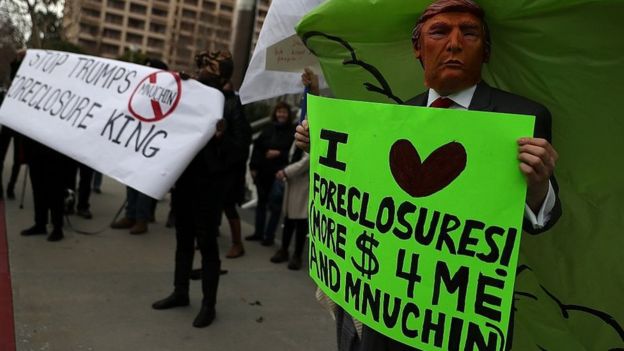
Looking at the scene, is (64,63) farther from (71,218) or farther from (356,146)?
(356,146)

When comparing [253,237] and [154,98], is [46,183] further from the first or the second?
[253,237]

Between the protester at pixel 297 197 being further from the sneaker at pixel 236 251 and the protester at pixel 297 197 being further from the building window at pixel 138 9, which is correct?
the building window at pixel 138 9

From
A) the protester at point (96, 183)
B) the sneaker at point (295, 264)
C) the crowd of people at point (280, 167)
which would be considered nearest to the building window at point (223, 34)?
the protester at point (96, 183)

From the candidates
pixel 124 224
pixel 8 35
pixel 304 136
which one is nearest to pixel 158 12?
pixel 8 35

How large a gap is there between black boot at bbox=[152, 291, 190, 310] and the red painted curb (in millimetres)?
884

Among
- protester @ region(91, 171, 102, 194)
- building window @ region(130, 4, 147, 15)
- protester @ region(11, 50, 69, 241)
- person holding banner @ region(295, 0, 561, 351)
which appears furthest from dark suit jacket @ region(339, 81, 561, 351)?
building window @ region(130, 4, 147, 15)

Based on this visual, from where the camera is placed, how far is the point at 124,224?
6.03m

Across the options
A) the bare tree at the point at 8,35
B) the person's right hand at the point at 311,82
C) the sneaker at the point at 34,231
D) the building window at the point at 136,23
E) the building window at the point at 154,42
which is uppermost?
the building window at the point at 136,23

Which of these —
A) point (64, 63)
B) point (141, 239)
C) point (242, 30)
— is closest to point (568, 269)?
point (64, 63)

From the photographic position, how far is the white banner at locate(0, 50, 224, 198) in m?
3.33

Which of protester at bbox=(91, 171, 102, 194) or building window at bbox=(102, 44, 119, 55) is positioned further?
building window at bbox=(102, 44, 119, 55)

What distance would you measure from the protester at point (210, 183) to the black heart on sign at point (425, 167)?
2.12 meters

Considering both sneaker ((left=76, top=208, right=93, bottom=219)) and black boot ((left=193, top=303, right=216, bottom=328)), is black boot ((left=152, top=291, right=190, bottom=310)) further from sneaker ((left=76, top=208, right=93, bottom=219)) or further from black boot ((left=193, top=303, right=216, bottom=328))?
sneaker ((left=76, top=208, right=93, bottom=219))

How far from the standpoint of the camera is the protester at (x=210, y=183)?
11.4ft
